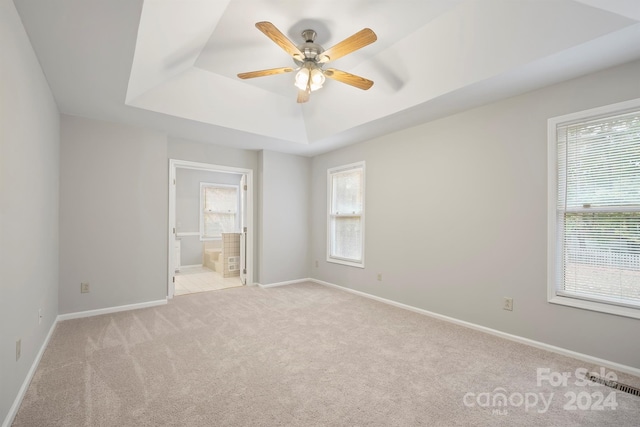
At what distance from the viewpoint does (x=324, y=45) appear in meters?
2.85

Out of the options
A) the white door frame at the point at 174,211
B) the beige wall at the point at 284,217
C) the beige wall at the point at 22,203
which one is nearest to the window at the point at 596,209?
the beige wall at the point at 284,217

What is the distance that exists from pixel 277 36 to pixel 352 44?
0.58 metres

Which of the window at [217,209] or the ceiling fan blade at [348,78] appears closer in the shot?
the ceiling fan blade at [348,78]

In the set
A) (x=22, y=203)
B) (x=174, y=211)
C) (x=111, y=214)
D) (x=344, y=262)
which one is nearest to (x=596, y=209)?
(x=344, y=262)

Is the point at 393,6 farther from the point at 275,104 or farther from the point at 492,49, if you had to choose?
the point at 275,104

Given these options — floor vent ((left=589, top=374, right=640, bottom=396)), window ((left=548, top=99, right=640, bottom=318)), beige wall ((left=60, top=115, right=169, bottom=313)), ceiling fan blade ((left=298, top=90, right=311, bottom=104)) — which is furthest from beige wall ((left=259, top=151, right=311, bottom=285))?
floor vent ((left=589, top=374, right=640, bottom=396))

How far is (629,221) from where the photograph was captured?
2264mm

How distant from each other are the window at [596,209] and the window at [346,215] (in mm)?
2427

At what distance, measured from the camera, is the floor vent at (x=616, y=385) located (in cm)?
197

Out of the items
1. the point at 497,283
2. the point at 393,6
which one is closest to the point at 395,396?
the point at 497,283

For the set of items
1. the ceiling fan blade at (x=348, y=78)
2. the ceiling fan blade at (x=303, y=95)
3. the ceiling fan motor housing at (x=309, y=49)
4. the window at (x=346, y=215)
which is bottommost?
the window at (x=346, y=215)

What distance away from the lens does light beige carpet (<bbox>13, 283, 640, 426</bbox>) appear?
174 centimetres

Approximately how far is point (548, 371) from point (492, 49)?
2600mm

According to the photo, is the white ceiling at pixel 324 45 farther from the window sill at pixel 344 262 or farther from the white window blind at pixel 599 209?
the window sill at pixel 344 262
